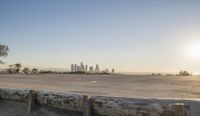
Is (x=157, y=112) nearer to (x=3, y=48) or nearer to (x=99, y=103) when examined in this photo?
(x=99, y=103)

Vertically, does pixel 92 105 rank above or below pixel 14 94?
below

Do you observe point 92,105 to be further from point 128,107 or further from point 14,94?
point 14,94

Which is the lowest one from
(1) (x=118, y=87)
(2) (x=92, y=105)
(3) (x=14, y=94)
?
(1) (x=118, y=87)

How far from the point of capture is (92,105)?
803 cm

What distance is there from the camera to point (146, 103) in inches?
278

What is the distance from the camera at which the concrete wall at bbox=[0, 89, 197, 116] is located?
674cm

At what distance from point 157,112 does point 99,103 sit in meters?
1.84

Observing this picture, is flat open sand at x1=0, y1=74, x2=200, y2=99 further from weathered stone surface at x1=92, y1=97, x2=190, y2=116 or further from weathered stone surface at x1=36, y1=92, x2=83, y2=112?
weathered stone surface at x1=92, y1=97, x2=190, y2=116

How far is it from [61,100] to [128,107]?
254 cm

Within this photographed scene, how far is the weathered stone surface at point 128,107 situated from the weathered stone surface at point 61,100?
0.54 m

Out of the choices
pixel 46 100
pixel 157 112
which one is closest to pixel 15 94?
pixel 46 100

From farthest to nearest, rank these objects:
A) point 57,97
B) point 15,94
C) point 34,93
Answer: point 15,94, point 34,93, point 57,97

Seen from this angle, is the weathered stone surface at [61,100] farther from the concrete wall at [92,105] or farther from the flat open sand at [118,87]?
the flat open sand at [118,87]

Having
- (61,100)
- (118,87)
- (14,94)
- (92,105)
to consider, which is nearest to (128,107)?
(92,105)
